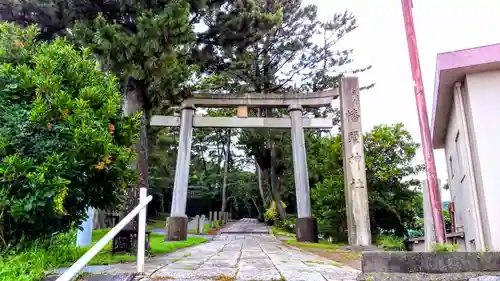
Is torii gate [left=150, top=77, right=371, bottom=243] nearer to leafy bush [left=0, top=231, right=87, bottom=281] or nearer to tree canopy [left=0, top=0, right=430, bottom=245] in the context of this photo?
tree canopy [left=0, top=0, right=430, bottom=245]

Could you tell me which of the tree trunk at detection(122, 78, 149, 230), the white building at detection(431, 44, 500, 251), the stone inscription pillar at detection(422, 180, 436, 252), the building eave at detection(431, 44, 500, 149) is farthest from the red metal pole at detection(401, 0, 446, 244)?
the tree trunk at detection(122, 78, 149, 230)

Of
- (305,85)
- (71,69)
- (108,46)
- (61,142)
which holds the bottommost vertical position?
(61,142)

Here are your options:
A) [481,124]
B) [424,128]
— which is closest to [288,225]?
[424,128]

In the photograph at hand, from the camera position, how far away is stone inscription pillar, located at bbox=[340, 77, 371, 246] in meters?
8.74

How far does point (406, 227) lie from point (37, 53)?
13234 millimetres

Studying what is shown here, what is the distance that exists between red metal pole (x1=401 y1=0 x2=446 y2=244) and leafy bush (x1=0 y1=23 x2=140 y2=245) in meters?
4.43

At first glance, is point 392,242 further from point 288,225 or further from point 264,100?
point 288,225

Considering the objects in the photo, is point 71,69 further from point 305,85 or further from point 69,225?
point 305,85

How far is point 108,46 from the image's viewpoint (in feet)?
18.8

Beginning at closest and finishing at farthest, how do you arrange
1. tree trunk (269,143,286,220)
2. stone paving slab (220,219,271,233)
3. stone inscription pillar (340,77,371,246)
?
stone inscription pillar (340,77,371,246) < stone paving slab (220,219,271,233) < tree trunk (269,143,286,220)

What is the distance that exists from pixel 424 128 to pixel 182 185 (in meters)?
7.41

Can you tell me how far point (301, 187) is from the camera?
11.9m

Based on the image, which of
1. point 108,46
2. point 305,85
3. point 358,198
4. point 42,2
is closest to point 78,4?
point 42,2

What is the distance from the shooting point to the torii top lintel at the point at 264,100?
1198 cm
